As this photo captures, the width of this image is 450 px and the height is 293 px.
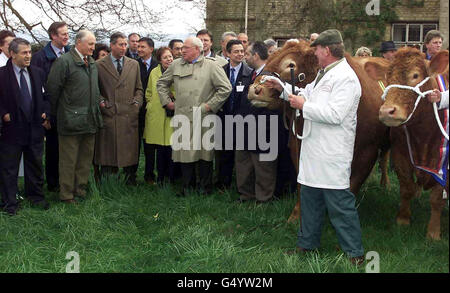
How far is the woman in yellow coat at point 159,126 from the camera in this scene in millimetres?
7336

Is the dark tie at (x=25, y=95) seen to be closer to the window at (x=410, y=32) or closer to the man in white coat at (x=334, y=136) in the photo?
the man in white coat at (x=334, y=136)

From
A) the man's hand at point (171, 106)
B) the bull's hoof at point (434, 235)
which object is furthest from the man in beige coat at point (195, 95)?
the bull's hoof at point (434, 235)

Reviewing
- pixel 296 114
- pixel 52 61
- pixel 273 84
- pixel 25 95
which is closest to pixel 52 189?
pixel 25 95

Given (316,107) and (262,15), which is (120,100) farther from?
(262,15)

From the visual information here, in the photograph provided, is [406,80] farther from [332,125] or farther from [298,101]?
[298,101]

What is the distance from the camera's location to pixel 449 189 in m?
3.90

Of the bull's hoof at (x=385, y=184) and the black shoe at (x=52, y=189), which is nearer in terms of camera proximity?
the bull's hoof at (x=385, y=184)

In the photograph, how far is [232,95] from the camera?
705 centimetres

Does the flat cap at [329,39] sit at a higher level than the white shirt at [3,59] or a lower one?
higher

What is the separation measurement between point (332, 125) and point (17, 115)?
12.7ft

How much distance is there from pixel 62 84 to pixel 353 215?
412cm

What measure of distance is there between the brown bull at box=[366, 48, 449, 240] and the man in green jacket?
3782 millimetres

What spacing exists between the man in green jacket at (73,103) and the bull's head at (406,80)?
382 cm

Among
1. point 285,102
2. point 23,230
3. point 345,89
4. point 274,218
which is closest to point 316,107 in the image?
point 345,89
